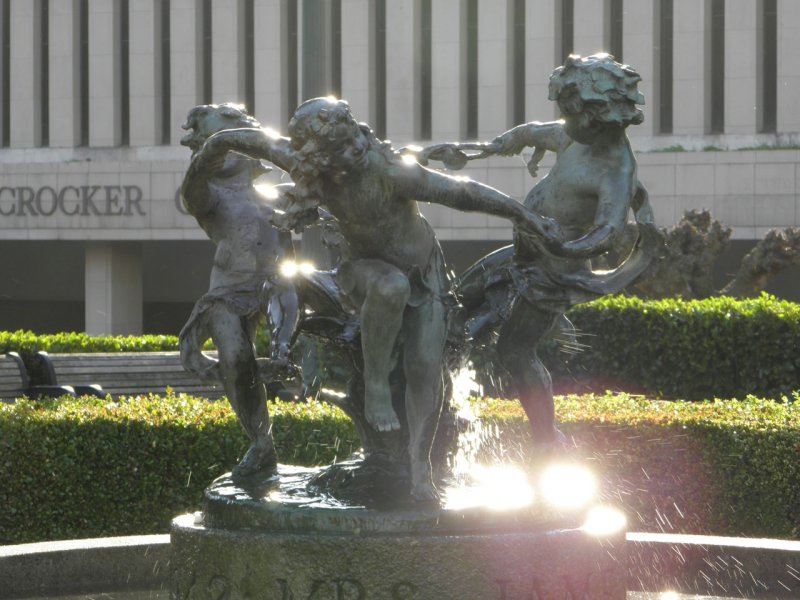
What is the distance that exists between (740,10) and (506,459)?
23926 millimetres

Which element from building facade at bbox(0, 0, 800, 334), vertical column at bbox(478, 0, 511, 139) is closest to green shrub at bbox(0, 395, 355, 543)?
building facade at bbox(0, 0, 800, 334)

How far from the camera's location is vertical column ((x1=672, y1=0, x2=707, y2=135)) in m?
29.4

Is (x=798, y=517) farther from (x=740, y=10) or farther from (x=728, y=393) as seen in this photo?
(x=740, y=10)

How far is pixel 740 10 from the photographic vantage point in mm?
29125

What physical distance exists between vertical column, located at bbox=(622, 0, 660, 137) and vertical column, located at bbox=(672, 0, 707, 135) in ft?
1.46

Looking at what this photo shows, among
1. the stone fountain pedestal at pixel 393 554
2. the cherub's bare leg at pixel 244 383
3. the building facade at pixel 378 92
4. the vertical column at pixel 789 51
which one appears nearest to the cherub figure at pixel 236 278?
the cherub's bare leg at pixel 244 383

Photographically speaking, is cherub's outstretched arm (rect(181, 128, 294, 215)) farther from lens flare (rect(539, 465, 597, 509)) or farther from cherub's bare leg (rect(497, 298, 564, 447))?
lens flare (rect(539, 465, 597, 509))

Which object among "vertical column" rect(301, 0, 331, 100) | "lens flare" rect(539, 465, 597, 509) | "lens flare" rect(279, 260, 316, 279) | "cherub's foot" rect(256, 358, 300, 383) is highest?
"vertical column" rect(301, 0, 331, 100)

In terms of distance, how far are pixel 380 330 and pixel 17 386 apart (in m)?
7.49

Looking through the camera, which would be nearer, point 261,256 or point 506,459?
point 261,256

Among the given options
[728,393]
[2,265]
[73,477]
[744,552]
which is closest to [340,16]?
[2,265]

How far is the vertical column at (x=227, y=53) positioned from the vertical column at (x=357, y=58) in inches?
95.9

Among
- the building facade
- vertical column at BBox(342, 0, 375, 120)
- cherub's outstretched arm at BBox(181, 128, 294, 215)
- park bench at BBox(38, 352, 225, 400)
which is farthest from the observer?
vertical column at BBox(342, 0, 375, 120)

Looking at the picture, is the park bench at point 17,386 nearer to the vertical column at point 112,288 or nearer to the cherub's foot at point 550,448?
the cherub's foot at point 550,448
